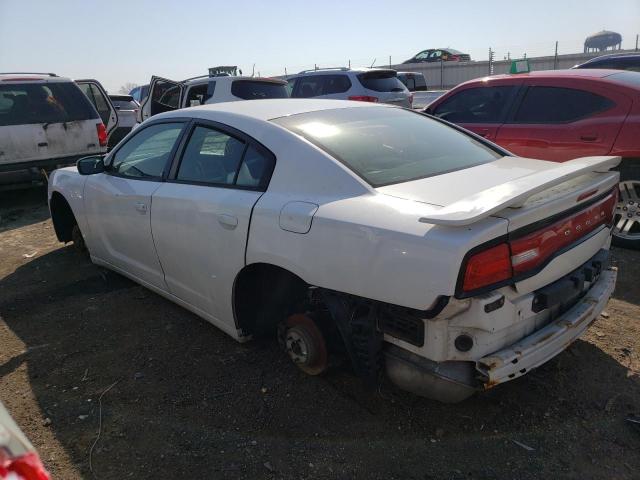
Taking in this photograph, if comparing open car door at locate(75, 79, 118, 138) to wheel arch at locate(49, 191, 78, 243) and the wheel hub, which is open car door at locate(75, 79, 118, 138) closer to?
wheel arch at locate(49, 191, 78, 243)

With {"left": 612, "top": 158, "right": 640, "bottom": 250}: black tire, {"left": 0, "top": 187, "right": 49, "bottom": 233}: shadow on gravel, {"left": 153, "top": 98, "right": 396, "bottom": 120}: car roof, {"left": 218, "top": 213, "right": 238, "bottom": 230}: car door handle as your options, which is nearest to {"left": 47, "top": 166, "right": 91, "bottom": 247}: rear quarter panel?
{"left": 153, "top": 98, "right": 396, "bottom": 120}: car roof

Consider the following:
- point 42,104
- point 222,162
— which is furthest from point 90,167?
point 42,104

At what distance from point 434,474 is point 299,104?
90.0 inches

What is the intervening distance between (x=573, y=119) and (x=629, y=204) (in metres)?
0.93

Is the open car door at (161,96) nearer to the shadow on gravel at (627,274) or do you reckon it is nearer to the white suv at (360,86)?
the white suv at (360,86)

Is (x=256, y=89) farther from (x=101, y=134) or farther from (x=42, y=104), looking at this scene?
(x=42, y=104)

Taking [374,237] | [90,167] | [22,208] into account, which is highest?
[90,167]

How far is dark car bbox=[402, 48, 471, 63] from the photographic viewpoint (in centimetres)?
2695

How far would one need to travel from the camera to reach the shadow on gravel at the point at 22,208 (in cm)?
681

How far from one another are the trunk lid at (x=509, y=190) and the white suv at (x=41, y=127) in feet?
21.3

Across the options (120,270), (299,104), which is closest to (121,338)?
(120,270)

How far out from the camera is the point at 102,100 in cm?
955

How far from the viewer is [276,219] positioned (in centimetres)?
251

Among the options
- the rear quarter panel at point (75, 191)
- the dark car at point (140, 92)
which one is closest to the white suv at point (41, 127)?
the rear quarter panel at point (75, 191)
